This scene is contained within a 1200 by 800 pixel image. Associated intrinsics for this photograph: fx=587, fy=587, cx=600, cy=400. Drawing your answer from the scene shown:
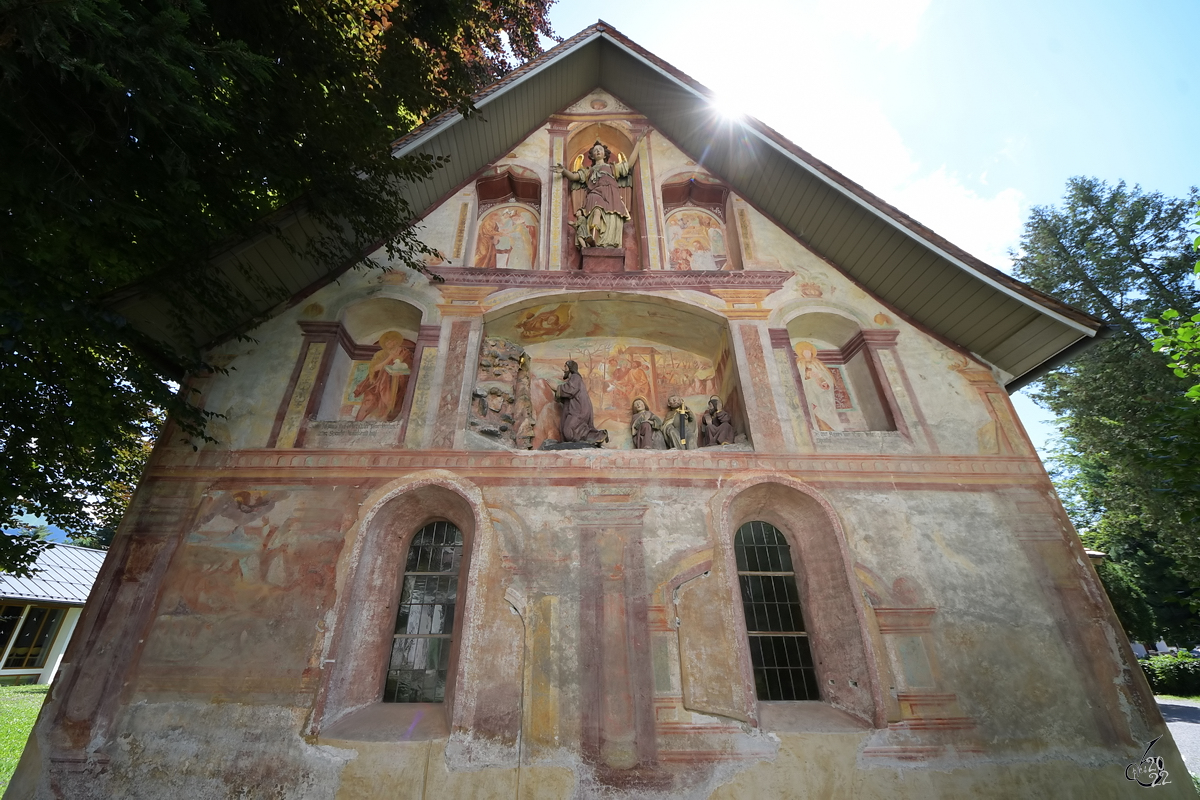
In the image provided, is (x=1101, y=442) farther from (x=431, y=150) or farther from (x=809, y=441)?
(x=431, y=150)

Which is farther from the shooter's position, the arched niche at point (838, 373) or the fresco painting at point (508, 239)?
the fresco painting at point (508, 239)

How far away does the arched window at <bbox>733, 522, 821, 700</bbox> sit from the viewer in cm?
681

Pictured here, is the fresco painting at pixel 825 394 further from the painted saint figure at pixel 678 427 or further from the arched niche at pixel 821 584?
the painted saint figure at pixel 678 427

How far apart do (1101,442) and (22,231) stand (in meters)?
19.1

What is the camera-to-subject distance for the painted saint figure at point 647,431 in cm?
844

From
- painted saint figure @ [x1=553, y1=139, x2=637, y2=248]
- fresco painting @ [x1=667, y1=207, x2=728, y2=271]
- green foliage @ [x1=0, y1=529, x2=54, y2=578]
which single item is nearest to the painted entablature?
painted saint figure @ [x1=553, y1=139, x2=637, y2=248]

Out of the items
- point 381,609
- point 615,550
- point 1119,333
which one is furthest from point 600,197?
point 1119,333

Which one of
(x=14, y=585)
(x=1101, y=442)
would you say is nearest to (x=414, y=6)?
(x=1101, y=442)

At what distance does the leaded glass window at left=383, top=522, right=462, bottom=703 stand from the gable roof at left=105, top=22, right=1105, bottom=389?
154 inches

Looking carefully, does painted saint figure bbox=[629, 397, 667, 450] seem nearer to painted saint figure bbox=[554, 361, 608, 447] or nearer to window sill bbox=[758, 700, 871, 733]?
painted saint figure bbox=[554, 361, 608, 447]

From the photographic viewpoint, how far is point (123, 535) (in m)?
6.66

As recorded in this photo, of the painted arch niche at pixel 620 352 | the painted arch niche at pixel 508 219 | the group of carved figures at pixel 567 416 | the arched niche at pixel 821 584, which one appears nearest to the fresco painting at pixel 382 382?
the group of carved figures at pixel 567 416

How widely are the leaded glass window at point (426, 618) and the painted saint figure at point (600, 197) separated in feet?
17.6

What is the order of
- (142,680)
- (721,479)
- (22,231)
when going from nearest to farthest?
(22,231), (142,680), (721,479)
